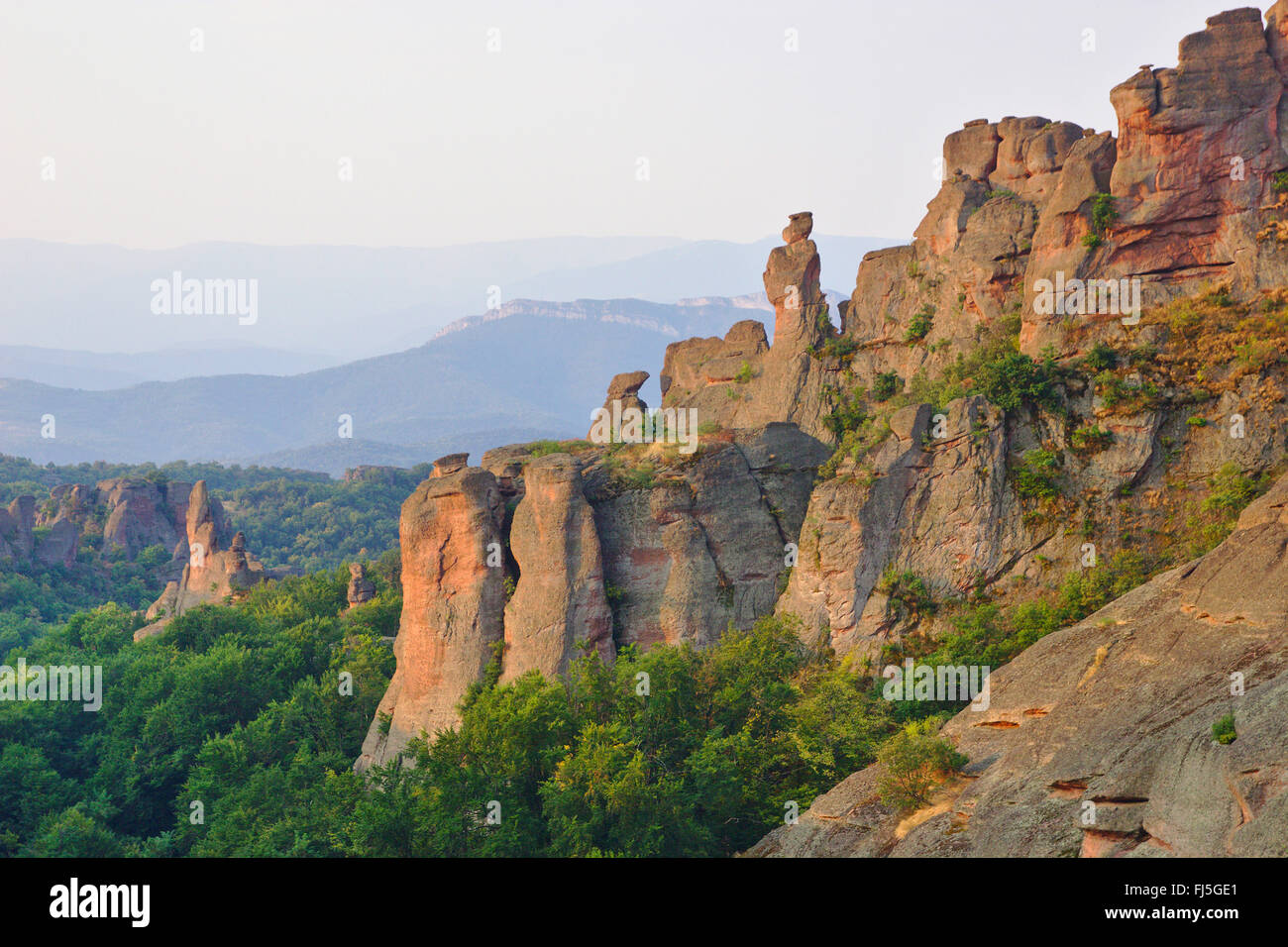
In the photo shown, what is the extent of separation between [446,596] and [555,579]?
3340 mm

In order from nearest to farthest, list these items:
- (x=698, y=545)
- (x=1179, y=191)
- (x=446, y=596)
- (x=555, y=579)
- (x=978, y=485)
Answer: (x=555, y=579)
(x=446, y=596)
(x=978, y=485)
(x=698, y=545)
(x=1179, y=191)

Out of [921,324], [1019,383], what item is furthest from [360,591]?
[1019,383]

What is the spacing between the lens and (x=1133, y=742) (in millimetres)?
21141

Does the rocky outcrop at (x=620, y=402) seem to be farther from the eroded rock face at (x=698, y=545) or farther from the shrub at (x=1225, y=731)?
the shrub at (x=1225, y=731)

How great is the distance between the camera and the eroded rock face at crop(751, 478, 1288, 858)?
58.3 feet

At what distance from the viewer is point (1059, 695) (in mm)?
26484

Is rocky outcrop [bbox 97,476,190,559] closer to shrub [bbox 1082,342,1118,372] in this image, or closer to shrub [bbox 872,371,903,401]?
shrub [bbox 872,371,903,401]

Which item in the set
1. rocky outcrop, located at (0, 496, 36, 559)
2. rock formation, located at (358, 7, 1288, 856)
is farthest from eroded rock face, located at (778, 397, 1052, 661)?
rocky outcrop, located at (0, 496, 36, 559)

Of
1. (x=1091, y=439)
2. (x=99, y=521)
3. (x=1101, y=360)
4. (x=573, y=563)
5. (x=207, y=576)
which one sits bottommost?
(x=207, y=576)

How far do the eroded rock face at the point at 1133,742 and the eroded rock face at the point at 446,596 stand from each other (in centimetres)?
1126

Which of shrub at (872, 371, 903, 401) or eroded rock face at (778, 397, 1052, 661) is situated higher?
shrub at (872, 371, 903, 401)

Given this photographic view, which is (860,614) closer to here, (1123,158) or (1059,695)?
(1059,695)

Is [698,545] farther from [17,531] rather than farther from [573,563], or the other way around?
[17,531]

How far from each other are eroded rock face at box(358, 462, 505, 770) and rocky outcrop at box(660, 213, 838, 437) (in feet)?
45.8
